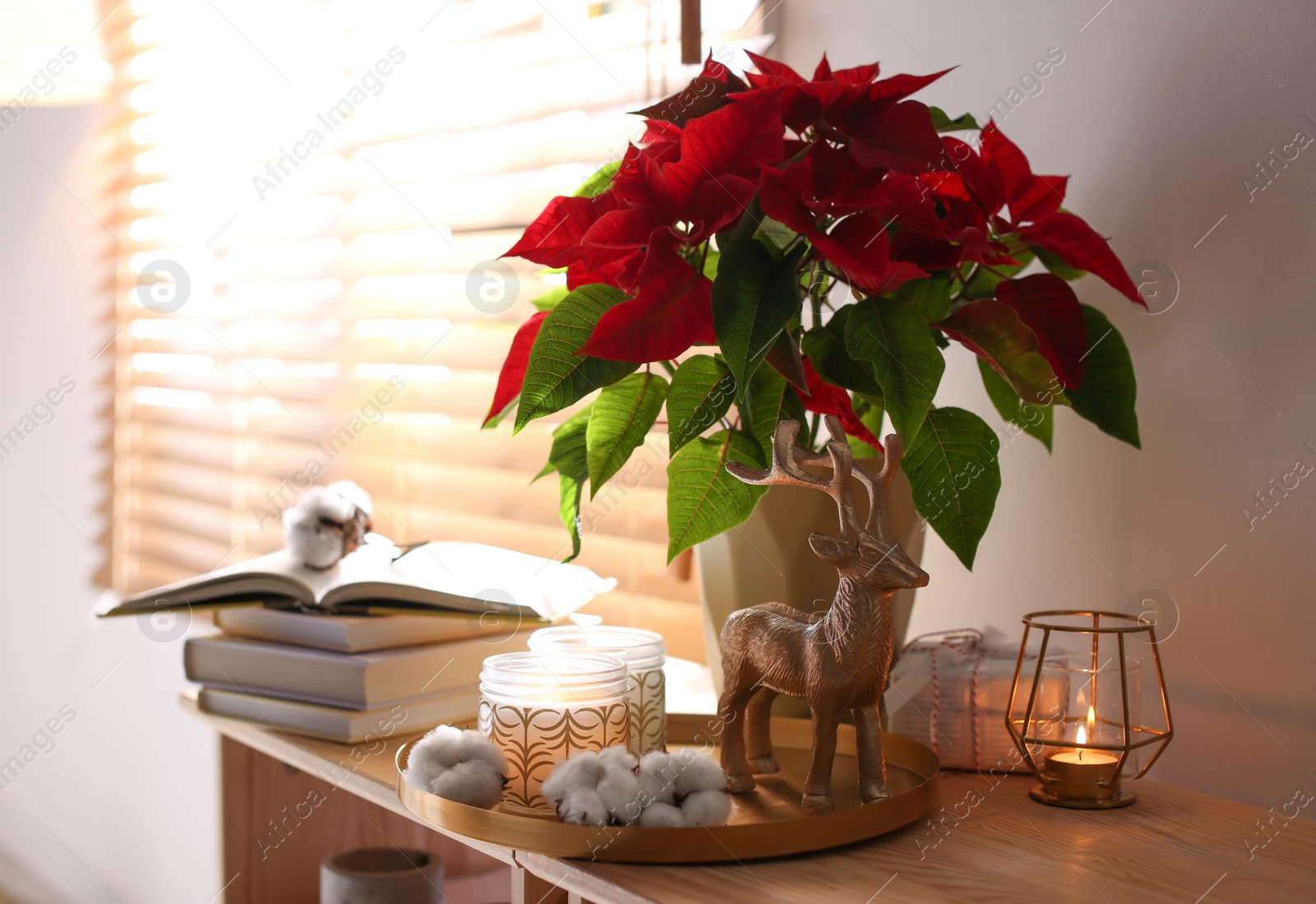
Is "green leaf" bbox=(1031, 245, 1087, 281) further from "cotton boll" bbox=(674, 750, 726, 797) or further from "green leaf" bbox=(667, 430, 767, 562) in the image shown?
"cotton boll" bbox=(674, 750, 726, 797)

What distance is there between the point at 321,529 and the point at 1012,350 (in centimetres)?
65

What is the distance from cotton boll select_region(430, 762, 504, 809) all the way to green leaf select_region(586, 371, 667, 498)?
7.4 inches

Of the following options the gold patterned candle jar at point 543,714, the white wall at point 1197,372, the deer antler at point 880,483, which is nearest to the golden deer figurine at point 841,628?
the deer antler at point 880,483

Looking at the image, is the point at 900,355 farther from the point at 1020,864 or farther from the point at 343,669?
the point at 343,669

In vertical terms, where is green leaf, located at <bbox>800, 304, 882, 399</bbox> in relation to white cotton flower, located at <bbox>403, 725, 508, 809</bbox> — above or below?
above

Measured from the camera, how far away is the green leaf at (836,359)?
658 millimetres

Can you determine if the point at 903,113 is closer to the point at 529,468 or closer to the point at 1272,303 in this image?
the point at 1272,303

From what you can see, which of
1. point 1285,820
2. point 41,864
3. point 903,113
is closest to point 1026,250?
point 903,113

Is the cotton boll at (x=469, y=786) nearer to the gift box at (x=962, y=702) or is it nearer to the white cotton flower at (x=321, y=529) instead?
the gift box at (x=962, y=702)

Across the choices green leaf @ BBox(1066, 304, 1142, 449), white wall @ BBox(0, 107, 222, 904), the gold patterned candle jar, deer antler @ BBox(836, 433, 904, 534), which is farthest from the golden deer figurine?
white wall @ BBox(0, 107, 222, 904)

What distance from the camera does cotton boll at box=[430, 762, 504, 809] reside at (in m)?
0.62

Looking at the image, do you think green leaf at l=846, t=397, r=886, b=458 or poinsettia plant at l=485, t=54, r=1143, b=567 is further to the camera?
green leaf at l=846, t=397, r=886, b=458

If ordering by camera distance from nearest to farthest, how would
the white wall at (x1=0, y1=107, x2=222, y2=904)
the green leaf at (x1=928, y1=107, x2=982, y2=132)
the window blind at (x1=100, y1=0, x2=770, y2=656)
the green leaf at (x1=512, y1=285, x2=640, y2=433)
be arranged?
the green leaf at (x1=512, y1=285, x2=640, y2=433) → the green leaf at (x1=928, y1=107, x2=982, y2=132) → the window blind at (x1=100, y1=0, x2=770, y2=656) → the white wall at (x1=0, y1=107, x2=222, y2=904)

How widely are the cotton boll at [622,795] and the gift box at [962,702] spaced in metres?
0.28
